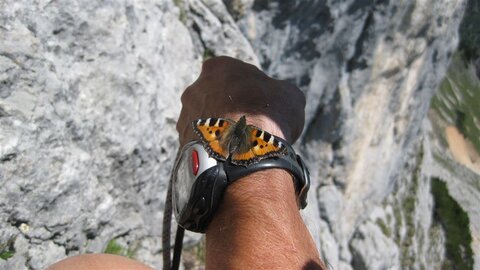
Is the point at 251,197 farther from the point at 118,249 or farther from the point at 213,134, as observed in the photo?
the point at 118,249

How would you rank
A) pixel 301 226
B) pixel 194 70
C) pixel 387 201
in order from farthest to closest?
pixel 387 201 → pixel 194 70 → pixel 301 226

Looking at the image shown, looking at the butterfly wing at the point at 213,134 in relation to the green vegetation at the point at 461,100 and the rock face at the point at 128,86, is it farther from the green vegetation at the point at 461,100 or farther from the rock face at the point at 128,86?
the green vegetation at the point at 461,100

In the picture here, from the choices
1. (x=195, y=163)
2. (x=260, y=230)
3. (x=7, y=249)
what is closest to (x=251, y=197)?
(x=260, y=230)

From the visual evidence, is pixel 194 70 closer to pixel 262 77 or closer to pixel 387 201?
pixel 262 77

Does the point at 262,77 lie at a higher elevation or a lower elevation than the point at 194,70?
higher

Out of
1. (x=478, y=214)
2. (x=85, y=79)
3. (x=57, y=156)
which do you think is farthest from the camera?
(x=478, y=214)

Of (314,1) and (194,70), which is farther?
(314,1)

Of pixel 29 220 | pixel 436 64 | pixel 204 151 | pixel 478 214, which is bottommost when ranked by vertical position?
pixel 478 214

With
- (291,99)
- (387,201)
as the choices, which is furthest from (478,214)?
(291,99)
